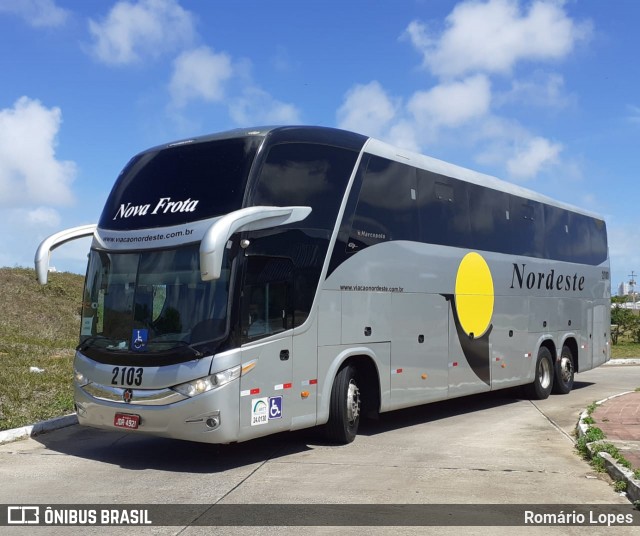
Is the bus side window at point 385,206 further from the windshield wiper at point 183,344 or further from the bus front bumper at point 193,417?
the bus front bumper at point 193,417

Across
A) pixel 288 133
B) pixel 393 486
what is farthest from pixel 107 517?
pixel 288 133

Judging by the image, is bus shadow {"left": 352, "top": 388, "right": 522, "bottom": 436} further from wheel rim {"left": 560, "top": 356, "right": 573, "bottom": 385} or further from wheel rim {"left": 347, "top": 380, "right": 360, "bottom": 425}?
wheel rim {"left": 560, "top": 356, "right": 573, "bottom": 385}

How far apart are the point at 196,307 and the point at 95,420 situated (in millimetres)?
2056

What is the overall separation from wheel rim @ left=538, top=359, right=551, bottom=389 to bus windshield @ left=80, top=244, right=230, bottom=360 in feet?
31.8

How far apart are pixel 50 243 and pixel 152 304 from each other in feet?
6.58

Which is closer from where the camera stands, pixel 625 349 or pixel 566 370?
pixel 566 370

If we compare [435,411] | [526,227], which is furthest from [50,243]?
[526,227]

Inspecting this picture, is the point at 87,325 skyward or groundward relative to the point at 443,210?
groundward

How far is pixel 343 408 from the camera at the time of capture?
405 inches

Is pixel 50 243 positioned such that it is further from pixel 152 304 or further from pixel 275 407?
pixel 275 407

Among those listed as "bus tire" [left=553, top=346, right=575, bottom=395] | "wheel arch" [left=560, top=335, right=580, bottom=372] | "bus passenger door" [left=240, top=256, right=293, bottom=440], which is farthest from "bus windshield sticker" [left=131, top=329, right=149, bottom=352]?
"wheel arch" [left=560, top=335, right=580, bottom=372]

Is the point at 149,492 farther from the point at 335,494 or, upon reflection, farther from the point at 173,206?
the point at 173,206

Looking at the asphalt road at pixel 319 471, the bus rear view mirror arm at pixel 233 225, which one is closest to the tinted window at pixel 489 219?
the asphalt road at pixel 319 471

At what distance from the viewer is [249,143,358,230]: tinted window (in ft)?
30.6
